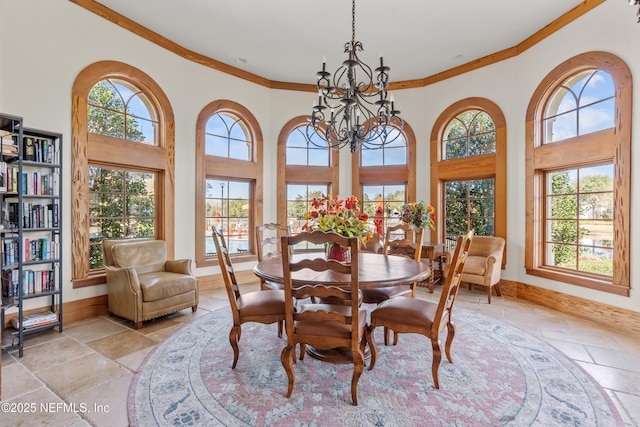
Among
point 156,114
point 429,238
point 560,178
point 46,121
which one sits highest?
point 156,114

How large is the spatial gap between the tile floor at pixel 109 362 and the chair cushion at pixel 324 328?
1098 millimetres

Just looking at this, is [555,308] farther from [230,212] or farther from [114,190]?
[114,190]

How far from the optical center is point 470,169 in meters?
4.67

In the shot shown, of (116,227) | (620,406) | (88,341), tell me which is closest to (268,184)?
(116,227)

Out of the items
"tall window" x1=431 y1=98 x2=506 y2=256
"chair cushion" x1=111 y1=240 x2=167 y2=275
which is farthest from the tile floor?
"tall window" x1=431 y1=98 x2=506 y2=256

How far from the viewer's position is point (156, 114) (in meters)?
4.05

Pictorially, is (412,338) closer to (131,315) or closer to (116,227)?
(131,315)

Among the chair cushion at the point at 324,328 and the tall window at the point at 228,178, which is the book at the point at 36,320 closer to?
the tall window at the point at 228,178

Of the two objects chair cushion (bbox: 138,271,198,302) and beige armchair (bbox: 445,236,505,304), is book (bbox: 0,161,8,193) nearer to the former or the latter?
chair cushion (bbox: 138,271,198,302)

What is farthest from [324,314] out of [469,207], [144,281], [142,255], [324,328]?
[469,207]

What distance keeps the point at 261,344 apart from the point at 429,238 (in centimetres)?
356

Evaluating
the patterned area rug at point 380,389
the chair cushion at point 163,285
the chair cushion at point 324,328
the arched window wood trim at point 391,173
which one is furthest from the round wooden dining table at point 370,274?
the arched window wood trim at point 391,173

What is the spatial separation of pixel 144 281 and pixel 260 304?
64.8 inches

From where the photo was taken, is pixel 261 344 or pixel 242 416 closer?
pixel 242 416
